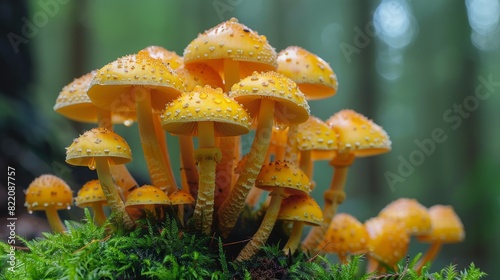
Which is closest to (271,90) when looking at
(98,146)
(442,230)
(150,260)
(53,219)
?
(98,146)

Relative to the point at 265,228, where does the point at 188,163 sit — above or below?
above

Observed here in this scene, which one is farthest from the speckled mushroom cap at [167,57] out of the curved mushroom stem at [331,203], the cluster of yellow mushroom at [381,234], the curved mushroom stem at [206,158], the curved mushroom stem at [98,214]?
the cluster of yellow mushroom at [381,234]

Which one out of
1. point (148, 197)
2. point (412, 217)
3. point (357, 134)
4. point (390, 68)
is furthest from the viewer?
point (390, 68)

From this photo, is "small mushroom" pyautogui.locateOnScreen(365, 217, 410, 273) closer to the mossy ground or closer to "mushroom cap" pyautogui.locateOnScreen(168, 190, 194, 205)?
the mossy ground

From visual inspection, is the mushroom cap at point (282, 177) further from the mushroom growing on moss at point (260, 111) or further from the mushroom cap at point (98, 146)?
the mushroom cap at point (98, 146)

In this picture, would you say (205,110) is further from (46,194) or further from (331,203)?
(331,203)

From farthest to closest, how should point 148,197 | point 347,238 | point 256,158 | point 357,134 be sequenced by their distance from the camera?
point 347,238 < point 357,134 < point 256,158 < point 148,197

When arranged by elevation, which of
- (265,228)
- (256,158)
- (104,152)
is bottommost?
(265,228)
